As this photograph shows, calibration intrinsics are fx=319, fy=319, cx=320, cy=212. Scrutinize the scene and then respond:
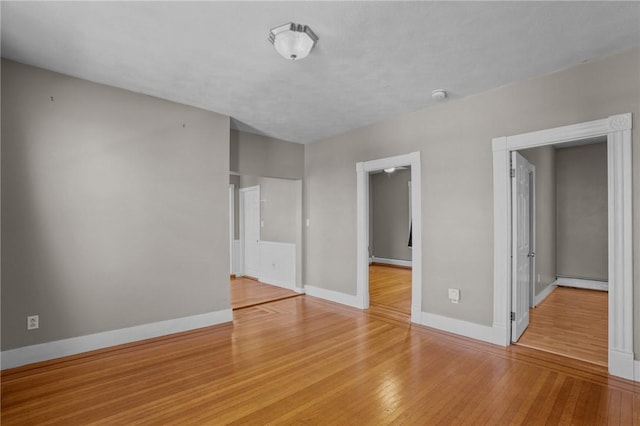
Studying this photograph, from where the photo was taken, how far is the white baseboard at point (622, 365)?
2.65 m

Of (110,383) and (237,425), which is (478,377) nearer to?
(237,425)

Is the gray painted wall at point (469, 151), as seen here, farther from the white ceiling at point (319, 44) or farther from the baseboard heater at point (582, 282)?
the baseboard heater at point (582, 282)

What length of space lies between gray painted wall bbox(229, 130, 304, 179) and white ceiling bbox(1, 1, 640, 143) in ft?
4.29

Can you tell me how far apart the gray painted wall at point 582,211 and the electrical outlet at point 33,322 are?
816 centimetres

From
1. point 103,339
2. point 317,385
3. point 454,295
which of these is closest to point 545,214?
point 454,295

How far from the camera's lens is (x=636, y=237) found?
2656mm

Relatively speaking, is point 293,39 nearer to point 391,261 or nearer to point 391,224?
point 391,224

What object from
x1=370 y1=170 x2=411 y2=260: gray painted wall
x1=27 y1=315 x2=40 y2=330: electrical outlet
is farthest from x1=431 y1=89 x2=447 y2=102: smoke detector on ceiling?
x1=370 y1=170 x2=411 y2=260: gray painted wall

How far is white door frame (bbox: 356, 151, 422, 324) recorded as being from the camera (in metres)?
4.16

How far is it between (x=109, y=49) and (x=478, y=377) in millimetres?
4230

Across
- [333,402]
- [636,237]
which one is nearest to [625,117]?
[636,237]

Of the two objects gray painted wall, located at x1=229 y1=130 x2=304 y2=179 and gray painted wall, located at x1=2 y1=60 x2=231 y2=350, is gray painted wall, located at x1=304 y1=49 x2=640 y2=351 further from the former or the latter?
gray painted wall, located at x1=2 y1=60 x2=231 y2=350

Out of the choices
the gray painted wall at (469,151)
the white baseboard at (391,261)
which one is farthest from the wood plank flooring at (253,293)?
the white baseboard at (391,261)

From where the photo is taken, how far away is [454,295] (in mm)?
→ 3803
